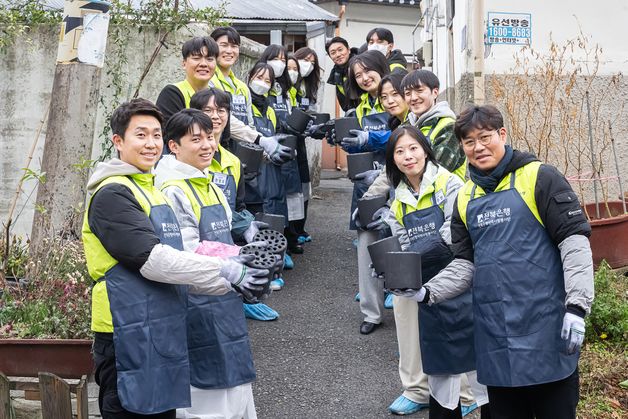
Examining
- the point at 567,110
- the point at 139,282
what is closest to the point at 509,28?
the point at 567,110

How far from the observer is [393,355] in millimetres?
5836

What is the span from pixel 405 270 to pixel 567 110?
465 cm

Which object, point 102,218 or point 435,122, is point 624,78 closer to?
point 435,122

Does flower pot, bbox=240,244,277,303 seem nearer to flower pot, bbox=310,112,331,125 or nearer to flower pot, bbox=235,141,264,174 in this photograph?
flower pot, bbox=235,141,264,174

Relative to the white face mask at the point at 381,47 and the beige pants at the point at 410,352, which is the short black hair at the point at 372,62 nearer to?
the white face mask at the point at 381,47

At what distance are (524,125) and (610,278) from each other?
2.28m

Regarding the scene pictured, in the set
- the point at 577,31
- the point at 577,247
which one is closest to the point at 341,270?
the point at 577,31

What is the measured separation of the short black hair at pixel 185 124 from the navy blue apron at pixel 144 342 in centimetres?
72

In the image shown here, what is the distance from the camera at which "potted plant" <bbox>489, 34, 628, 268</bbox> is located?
7418 mm

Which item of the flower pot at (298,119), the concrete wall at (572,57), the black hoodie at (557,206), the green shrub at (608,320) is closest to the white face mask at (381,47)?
the concrete wall at (572,57)

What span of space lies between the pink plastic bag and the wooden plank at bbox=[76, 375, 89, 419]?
1.06 m

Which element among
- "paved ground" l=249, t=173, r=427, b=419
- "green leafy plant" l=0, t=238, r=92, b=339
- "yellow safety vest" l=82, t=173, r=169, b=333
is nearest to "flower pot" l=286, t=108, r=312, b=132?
"paved ground" l=249, t=173, r=427, b=419

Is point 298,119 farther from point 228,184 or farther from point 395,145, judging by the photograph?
point 395,145

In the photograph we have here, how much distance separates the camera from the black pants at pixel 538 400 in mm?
3400
